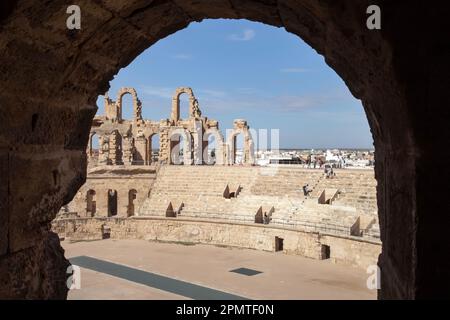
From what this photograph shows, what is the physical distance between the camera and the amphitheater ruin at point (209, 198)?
1917 cm

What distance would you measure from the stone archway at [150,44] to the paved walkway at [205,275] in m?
10.7

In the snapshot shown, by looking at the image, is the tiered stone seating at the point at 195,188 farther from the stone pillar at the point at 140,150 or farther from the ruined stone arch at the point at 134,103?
the ruined stone arch at the point at 134,103

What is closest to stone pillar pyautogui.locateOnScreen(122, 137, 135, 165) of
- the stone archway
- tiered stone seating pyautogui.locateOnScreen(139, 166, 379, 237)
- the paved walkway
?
tiered stone seating pyautogui.locateOnScreen(139, 166, 379, 237)

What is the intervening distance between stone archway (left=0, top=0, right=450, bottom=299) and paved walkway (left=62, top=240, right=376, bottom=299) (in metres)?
10.7

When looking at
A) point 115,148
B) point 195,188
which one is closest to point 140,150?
point 115,148

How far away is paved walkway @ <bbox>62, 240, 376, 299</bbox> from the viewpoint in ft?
45.4

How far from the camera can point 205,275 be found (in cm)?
1623

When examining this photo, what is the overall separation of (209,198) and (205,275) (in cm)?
867

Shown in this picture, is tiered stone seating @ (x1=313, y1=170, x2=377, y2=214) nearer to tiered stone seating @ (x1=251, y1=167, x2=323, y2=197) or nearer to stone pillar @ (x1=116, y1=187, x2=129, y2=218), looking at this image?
tiered stone seating @ (x1=251, y1=167, x2=323, y2=197)

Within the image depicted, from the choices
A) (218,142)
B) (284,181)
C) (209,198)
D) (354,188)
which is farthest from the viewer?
(218,142)

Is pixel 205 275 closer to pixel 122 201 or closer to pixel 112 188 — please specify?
pixel 122 201
